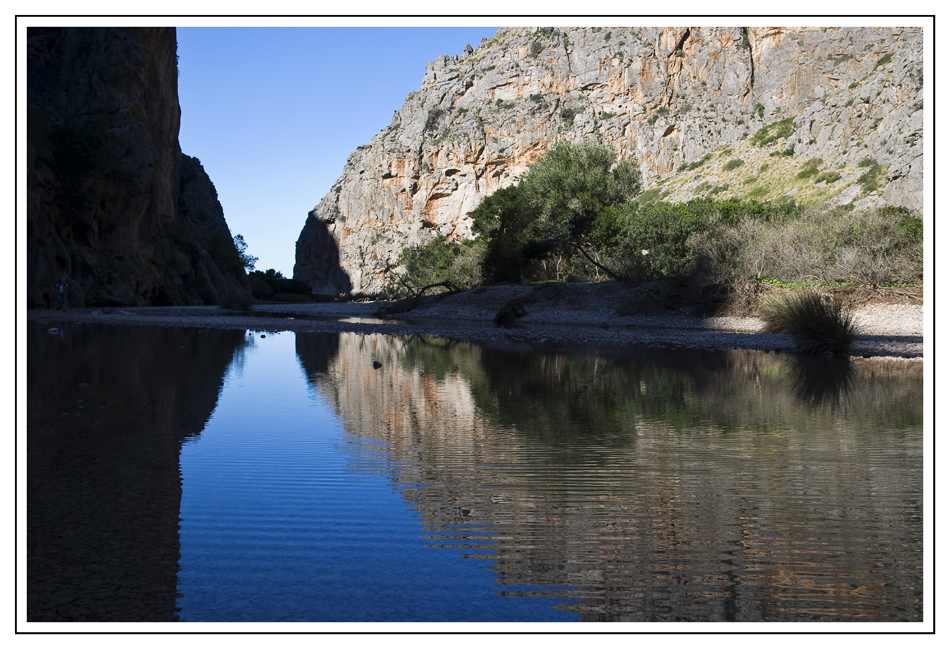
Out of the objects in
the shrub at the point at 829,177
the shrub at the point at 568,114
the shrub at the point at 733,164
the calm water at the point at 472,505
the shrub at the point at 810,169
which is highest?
the shrub at the point at 568,114

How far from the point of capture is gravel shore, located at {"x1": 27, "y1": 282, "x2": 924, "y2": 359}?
57.4ft

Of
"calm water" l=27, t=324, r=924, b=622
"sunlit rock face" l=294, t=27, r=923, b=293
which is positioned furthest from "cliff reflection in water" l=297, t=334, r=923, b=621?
"sunlit rock face" l=294, t=27, r=923, b=293

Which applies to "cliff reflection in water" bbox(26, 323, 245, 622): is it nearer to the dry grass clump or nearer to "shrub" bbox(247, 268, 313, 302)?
the dry grass clump

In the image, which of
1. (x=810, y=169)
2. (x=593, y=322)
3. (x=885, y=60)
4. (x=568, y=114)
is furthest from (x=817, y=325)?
(x=568, y=114)

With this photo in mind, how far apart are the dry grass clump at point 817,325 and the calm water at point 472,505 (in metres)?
5.84

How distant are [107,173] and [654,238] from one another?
31.6m

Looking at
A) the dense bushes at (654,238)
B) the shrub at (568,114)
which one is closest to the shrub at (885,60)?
the dense bushes at (654,238)

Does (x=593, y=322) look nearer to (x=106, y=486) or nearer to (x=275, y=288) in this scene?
(x=106, y=486)

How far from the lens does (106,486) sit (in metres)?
4.23

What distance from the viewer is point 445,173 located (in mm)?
103188

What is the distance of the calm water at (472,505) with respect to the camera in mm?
2791

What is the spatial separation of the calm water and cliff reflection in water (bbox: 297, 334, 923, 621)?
0.02m

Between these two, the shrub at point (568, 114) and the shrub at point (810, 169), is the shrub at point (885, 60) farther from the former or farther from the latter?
the shrub at point (568, 114)
